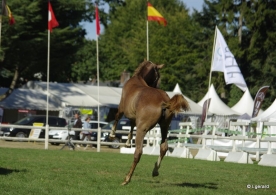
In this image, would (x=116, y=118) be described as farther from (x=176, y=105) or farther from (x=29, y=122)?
(x=29, y=122)

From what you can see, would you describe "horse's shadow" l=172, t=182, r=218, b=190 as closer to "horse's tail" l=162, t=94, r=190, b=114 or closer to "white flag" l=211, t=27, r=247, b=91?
"horse's tail" l=162, t=94, r=190, b=114

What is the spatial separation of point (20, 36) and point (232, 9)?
2891cm

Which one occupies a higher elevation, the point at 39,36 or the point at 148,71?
the point at 39,36

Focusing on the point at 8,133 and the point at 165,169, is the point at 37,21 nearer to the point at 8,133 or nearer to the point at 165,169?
the point at 8,133

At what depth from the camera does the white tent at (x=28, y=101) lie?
54.6m

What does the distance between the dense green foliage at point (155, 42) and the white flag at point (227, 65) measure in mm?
16843

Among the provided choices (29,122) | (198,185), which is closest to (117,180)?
(198,185)

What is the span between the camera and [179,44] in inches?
3585

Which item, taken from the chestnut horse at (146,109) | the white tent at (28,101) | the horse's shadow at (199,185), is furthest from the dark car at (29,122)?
the chestnut horse at (146,109)

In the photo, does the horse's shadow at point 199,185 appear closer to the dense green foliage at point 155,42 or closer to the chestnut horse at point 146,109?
the chestnut horse at point 146,109

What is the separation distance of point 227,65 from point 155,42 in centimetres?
5293

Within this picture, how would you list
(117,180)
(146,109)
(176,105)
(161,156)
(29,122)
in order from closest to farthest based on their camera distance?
(176,105), (146,109), (161,156), (117,180), (29,122)

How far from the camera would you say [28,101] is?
56.0m

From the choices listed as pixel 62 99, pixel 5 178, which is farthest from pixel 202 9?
pixel 5 178
